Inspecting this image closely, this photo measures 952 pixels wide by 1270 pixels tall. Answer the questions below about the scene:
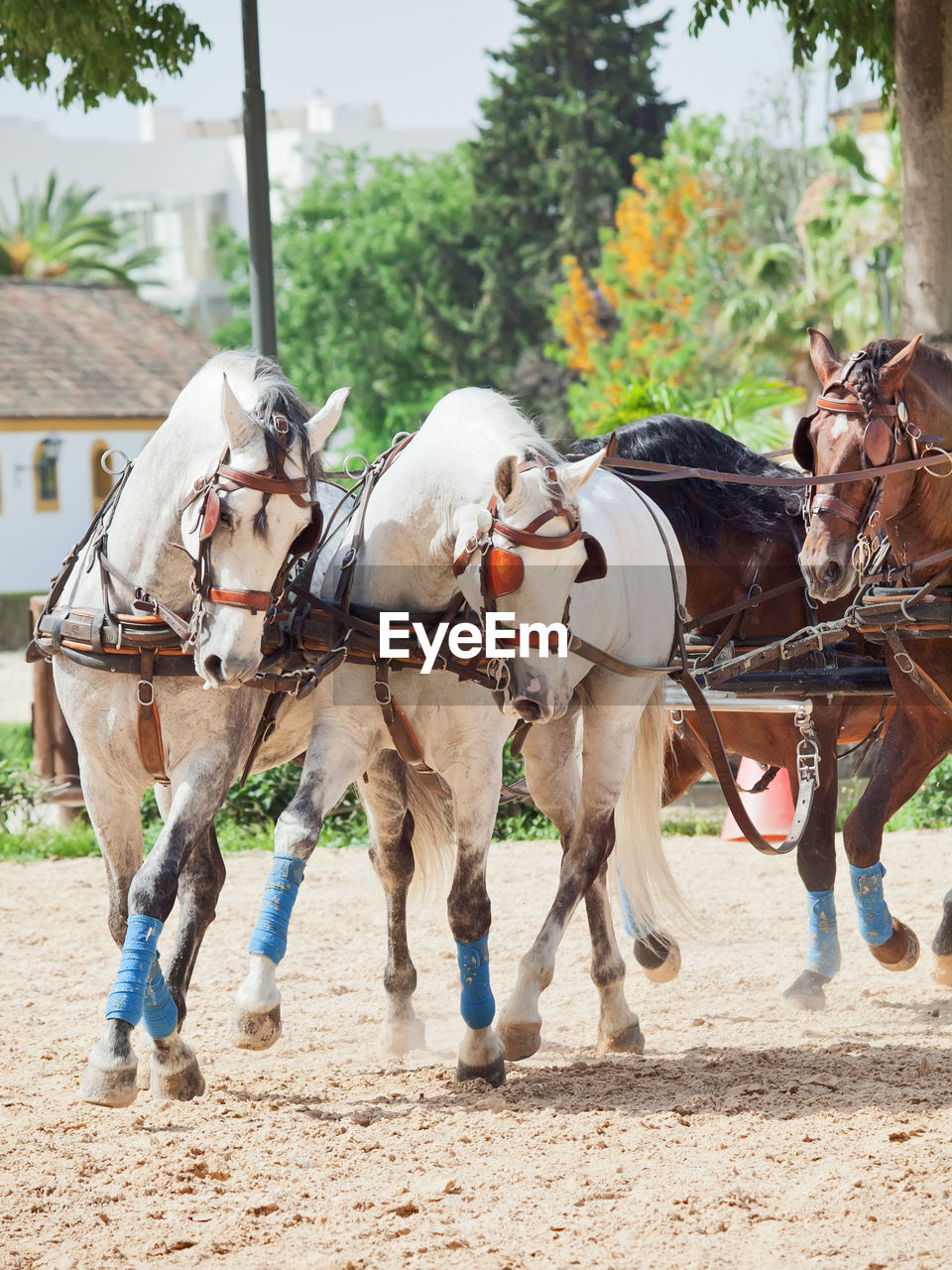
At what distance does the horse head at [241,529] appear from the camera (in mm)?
3830

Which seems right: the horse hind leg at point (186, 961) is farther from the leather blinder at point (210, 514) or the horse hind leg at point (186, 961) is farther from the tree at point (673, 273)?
the tree at point (673, 273)

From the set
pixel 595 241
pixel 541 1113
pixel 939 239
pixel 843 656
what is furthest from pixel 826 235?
pixel 541 1113

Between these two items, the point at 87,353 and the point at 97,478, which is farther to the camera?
the point at 97,478

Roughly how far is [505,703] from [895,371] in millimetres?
1723

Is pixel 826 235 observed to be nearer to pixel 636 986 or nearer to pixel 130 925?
pixel 636 986

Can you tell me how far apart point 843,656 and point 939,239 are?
3.26 metres

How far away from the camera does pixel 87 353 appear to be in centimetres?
2569

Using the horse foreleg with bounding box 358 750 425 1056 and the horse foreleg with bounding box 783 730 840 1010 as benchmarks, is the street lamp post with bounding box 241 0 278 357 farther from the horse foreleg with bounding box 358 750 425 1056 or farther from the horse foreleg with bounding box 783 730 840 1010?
the horse foreleg with bounding box 783 730 840 1010

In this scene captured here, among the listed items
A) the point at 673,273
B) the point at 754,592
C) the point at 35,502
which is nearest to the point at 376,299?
the point at 673,273

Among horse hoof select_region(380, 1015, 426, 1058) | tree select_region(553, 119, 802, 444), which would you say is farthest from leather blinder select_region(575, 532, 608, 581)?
tree select_region(553, 119, 802, 444)

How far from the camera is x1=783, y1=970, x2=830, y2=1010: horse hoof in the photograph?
5.47m

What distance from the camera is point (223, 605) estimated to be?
3.84 m

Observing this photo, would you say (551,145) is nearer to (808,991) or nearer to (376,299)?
(376,299)

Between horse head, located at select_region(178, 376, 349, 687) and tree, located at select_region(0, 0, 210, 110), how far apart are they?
534cm
